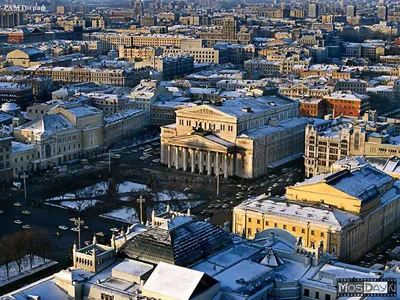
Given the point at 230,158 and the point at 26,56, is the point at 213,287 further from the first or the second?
the point at 26,56

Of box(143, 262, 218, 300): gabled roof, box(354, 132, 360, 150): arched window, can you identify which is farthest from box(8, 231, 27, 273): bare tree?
box(354, 132, 360, 150): arched window

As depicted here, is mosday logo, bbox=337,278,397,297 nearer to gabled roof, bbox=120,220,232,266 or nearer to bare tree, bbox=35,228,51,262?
gabled roof, bbox=120,220,232,266

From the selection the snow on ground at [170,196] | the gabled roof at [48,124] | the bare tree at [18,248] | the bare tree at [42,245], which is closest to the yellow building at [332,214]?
the snow on ground at [170,196]

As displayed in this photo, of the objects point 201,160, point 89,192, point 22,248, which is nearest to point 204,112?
point 201,160

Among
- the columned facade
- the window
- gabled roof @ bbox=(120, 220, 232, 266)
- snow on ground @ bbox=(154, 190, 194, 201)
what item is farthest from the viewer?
the columned facade

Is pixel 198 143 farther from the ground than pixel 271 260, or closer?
closer

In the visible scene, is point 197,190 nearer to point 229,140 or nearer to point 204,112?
point 229,140

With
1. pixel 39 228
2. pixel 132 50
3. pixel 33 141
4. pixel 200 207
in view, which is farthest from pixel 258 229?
pixel 132 50
